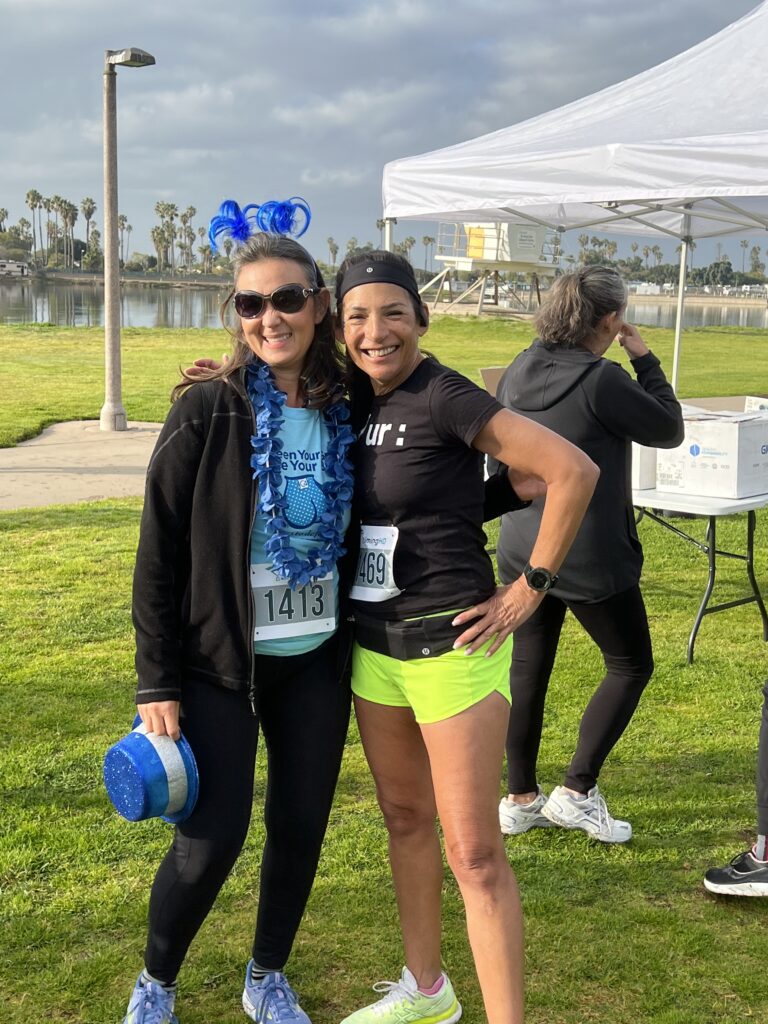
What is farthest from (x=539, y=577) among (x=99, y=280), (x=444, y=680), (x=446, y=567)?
(x=99, y=280)

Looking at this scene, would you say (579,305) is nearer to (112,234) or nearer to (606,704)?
(606,704)

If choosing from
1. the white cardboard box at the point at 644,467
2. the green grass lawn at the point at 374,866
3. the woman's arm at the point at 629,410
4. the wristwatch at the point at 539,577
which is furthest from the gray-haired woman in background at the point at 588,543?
the white cardboard box at the point at 644,467

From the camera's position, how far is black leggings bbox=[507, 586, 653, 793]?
137 inches

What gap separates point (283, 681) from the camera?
94.8 inches

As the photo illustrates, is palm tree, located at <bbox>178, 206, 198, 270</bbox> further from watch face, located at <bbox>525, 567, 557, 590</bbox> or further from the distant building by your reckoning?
watch face, located at <bbox>525, 567, 557, 590</bbox>

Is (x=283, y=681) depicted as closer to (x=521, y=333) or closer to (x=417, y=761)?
(x=417, y=761)

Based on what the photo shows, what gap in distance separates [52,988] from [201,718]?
1030 millimetres

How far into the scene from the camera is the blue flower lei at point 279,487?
2268 millimetres

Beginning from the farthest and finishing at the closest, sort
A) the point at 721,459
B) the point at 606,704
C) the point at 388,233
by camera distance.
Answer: the point at 388,233, the point at 721,459, the point at 606,704

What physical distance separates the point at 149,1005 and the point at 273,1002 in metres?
0.32

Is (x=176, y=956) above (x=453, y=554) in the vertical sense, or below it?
below

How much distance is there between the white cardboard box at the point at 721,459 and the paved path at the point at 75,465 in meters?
5.31

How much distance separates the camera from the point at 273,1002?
2586 millimetres

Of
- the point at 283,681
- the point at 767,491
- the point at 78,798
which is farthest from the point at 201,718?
the point at 767,491
